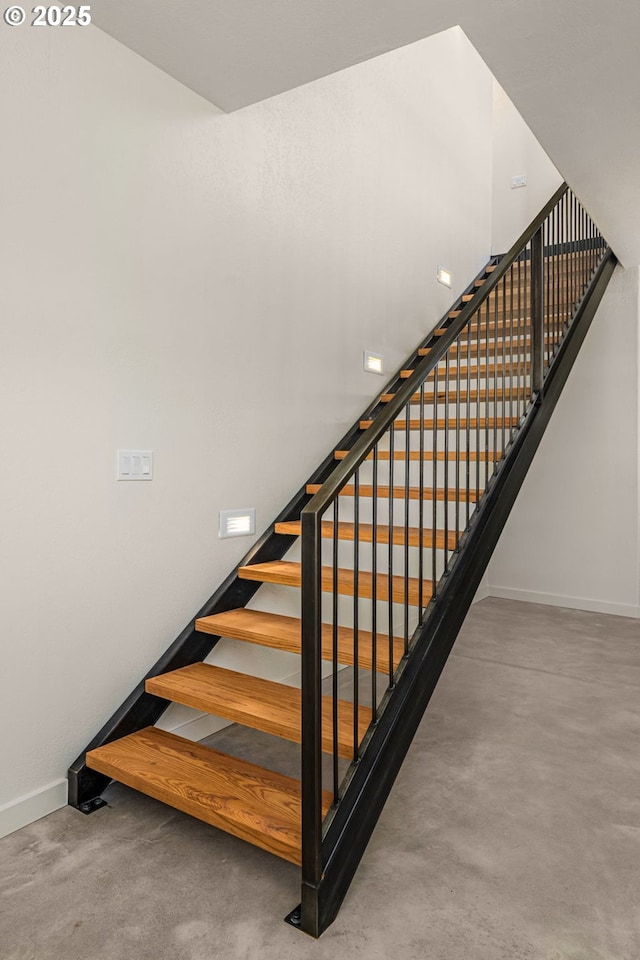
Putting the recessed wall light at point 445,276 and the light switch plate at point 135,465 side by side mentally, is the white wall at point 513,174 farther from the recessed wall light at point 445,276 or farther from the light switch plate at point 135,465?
the light switch plate at point 135,465

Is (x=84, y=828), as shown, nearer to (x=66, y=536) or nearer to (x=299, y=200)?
(x=66, y=536)

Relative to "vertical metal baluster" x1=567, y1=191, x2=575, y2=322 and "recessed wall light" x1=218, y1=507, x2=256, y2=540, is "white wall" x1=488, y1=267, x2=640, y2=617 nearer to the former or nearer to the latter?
"vertical metal baluster" x1=567, y1=191, x2=575, y2=322

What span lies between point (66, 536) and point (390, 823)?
4.65 feet

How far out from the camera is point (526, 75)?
229 centimetres

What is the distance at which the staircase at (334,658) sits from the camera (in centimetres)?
161

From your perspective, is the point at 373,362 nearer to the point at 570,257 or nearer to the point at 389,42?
the point at 570,257

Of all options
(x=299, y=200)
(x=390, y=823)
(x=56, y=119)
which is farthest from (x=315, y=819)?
(x=299, y=200)

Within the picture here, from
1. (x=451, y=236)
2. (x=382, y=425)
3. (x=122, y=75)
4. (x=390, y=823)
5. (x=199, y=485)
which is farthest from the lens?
(x=451, y=236)

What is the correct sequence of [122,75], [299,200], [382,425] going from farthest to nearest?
[299,200], [122,75], [382,425]

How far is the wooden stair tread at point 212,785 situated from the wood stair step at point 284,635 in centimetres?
41

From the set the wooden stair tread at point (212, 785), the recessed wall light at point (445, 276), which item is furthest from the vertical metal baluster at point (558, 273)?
the wooden stair tread at point (212, 785)

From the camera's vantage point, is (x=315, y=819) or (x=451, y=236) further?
(x=451, y=236)

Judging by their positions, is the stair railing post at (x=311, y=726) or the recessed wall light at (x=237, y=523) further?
the recessed wall light at (x=237, y=523)

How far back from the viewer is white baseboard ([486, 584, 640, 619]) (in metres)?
4.75
